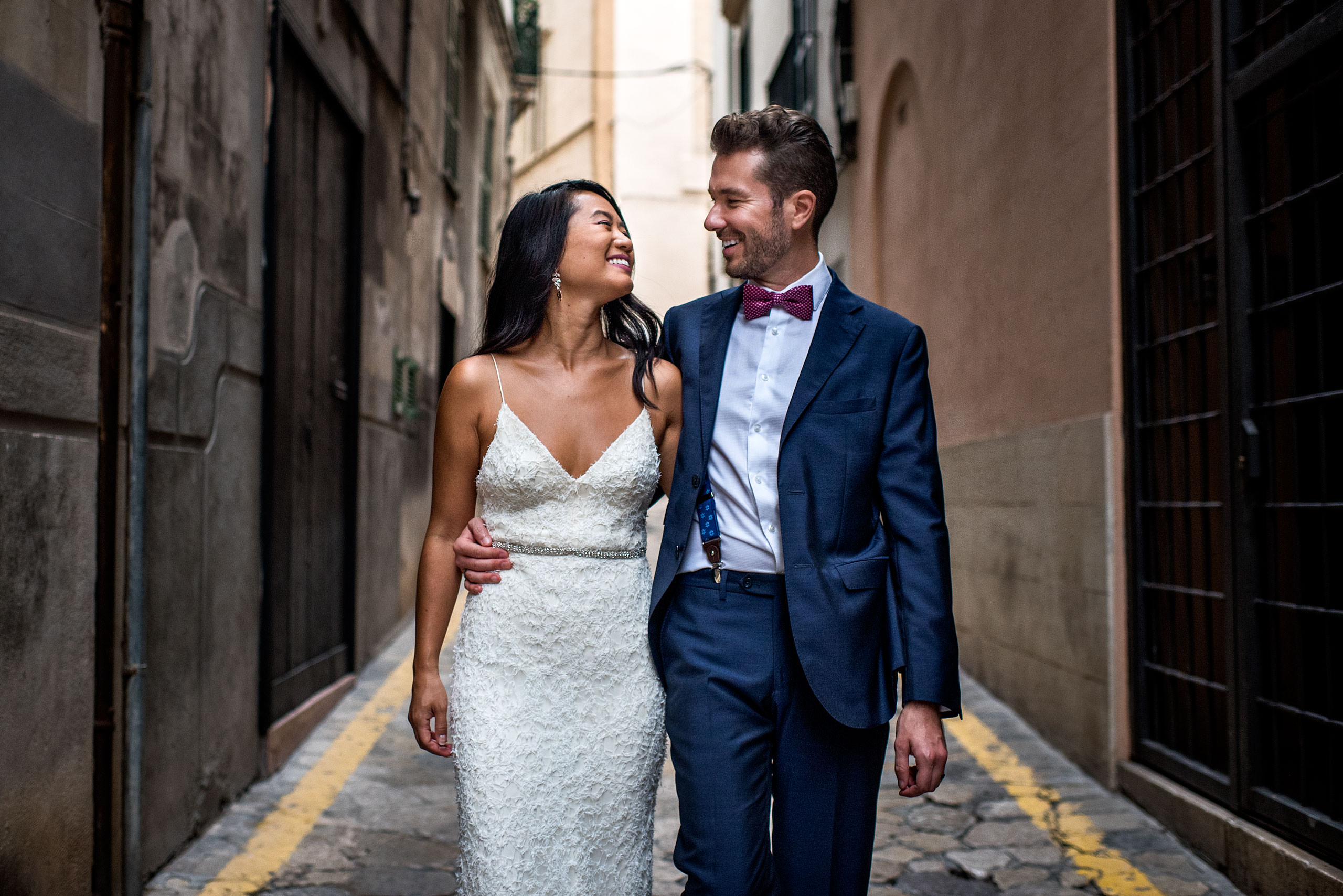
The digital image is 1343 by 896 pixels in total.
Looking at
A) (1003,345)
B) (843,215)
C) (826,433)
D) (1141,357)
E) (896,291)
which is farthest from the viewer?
(843,215)

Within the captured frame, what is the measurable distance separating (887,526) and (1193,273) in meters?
2.61

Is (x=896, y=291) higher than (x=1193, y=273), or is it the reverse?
(x=896, y=291)

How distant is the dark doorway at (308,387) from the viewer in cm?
556

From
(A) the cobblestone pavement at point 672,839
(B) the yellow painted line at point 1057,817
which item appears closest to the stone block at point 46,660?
(A) the cobblestone pavement at point 672,839

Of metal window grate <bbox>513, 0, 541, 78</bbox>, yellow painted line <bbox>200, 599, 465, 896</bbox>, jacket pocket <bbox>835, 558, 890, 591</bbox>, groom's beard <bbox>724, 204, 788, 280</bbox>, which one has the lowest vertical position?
yellow painted line <bbox>200, 599, 465, 896</bbox>

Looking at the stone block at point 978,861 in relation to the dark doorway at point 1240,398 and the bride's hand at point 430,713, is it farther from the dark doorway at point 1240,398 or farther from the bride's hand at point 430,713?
the bride's hand at point 430,713

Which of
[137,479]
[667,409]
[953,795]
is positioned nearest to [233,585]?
[137,479]

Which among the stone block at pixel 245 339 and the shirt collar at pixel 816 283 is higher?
the stone block at pixel 245 339

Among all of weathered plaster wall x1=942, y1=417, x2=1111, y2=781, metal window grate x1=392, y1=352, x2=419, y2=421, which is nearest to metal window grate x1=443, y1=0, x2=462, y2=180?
metal window grate x1=392, y1=352, x2=419, y2=421

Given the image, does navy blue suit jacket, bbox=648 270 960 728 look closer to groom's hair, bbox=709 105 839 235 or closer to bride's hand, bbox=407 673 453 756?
groom's hair, bbox=709 105 839 235

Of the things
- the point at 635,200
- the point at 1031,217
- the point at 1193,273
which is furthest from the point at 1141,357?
the point at 635,200

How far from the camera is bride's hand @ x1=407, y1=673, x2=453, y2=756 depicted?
2.76 m

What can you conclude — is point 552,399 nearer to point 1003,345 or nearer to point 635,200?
point 1003,345

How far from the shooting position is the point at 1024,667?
21.0ft
